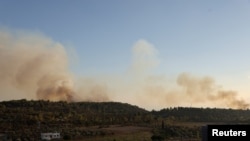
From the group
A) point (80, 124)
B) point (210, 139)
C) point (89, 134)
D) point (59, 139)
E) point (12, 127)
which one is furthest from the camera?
point (80, 124)

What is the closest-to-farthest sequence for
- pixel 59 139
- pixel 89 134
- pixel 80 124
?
pixel 59 139 → pixel 89 134 → pixel 80 124

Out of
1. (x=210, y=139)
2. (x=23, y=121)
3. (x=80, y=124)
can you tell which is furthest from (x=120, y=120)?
(x=210, y=139)

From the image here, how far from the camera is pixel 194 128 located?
502 ft

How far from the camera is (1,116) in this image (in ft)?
595

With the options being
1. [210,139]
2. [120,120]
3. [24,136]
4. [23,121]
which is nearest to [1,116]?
[23,121]

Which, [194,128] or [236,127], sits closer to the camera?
[236,127]

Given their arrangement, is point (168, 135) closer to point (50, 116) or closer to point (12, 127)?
point (12, 127)

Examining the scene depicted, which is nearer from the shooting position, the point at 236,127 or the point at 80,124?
the point at 236,127

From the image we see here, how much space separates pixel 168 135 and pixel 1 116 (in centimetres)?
7722

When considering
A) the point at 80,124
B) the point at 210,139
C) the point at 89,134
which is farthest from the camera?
the point at 80,124

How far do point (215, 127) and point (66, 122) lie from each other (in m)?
144

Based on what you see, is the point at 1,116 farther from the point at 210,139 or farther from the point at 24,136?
the point at 210,139

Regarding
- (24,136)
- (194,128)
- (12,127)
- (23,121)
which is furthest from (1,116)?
(194,128)

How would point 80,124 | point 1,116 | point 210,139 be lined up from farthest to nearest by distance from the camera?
point 1,116 → point 80,124 → point 210,139
